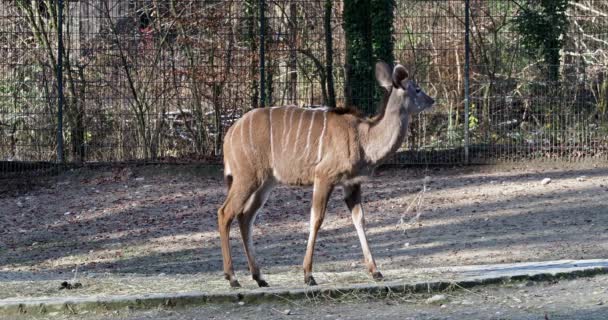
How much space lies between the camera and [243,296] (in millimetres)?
6762

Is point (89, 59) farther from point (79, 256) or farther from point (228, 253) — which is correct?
point (228, 253)

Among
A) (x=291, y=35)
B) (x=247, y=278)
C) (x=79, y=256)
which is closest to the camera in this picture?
(x=247, y=278)

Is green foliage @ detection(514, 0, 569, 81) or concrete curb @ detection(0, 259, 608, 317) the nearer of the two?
concrete curb @ detection(0, 259, 608, 317)

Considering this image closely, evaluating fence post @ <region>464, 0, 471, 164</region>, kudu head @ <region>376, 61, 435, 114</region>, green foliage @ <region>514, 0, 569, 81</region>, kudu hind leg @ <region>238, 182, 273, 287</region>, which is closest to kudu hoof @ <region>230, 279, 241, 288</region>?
kudu hind leg @ <region>238, 182, 273, 287</region>

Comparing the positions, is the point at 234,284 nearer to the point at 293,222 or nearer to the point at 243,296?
the point at 243,296

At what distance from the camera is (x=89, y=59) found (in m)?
14.0

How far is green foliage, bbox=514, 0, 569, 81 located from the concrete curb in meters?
6.99

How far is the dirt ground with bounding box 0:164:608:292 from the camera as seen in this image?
31.2 feet

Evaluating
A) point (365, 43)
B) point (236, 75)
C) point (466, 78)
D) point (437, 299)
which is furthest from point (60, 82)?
point (437, 299)

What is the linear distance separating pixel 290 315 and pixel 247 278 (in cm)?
145

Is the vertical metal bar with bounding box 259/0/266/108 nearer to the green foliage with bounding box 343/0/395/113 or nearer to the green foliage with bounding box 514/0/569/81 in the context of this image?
the green foliage with bounding box 343/0/395/113

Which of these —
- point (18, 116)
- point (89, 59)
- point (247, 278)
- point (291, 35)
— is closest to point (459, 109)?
point (291, 35)

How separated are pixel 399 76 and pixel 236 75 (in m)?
6.21

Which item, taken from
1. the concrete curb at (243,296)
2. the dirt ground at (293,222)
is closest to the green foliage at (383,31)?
the dirt ground at (293,222)
